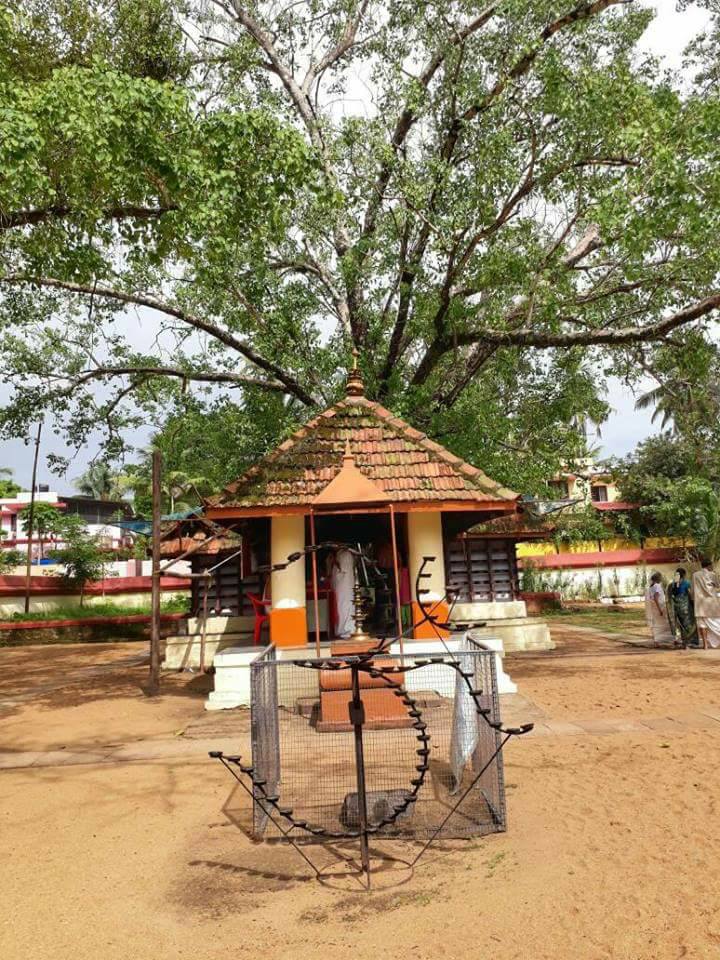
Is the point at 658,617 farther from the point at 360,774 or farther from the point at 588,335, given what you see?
the point at 360,774

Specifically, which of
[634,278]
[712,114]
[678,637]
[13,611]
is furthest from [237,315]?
[13,611]

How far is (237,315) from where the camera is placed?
44.3ft

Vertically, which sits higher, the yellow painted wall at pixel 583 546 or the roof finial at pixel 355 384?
the roof finial at pixel 355 384

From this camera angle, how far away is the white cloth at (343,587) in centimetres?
895

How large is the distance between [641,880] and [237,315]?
464 inches

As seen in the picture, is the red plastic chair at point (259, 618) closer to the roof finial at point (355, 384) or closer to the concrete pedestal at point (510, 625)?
the roof finial at point (355, 384)

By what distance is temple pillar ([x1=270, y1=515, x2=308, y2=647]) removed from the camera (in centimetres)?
896

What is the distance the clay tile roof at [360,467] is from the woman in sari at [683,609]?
7269 mm

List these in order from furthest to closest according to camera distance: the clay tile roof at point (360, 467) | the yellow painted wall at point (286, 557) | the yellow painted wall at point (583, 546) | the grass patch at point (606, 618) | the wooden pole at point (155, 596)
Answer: the yellow painted wall at point (583, 546)
the grass patch at point (606, 618)
the wooden pole at point (155, 596)
the yellow painted wall at point (286, 557)
the clay tile roof at point (360, 467)

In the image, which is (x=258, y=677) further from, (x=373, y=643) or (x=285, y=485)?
(x=285, y=485)

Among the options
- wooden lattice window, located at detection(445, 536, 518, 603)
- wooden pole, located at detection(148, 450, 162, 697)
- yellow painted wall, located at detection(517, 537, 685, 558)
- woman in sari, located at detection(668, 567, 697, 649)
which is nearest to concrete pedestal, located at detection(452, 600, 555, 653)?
wooden lattice window, located at detection(445, 536, 518, 603)

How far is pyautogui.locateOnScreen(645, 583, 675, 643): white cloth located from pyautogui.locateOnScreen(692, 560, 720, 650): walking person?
3.01ft

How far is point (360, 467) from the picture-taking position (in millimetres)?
9117

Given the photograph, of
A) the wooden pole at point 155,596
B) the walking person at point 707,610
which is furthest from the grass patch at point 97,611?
the walking person at point 707,610
